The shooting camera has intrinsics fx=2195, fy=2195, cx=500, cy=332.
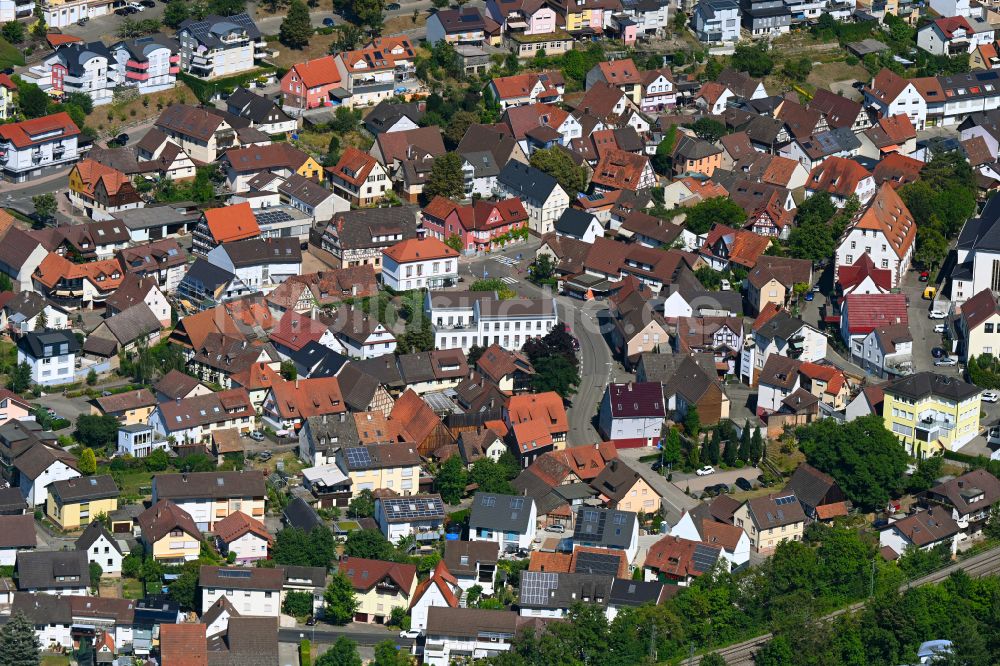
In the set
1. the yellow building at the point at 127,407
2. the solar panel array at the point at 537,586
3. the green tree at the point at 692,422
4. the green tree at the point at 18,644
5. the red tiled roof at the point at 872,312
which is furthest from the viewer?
the red tiled roof at the point at 872,312

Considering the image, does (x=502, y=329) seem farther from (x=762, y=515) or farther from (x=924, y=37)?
(x=924, y=37)

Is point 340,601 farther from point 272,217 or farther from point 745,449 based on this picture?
point 272,217

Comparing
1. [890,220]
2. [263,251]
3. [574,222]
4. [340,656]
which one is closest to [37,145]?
[263,251]

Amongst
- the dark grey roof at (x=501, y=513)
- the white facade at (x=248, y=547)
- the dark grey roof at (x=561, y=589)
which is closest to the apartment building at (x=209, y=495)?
the white facade at (x=248, y=547)

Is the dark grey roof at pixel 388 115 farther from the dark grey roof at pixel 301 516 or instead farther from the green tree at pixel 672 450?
the dark grey roof at pixel 301 516

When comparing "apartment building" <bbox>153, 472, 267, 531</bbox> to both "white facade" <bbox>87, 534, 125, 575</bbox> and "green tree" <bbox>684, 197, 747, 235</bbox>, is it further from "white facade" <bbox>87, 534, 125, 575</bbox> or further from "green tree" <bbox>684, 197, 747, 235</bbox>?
"green tree" <bbox>684, 197, 747, 235</bbox>

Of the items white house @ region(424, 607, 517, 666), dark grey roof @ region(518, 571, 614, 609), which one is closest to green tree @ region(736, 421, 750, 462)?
dark grey roof @ region(518, 571, 614, 609)

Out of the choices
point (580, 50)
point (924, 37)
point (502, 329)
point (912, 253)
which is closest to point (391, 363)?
point (502, 329)
